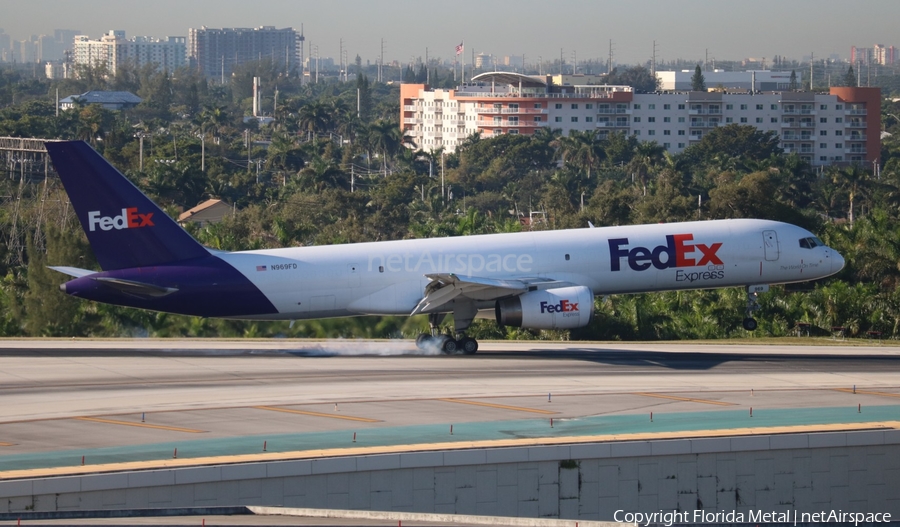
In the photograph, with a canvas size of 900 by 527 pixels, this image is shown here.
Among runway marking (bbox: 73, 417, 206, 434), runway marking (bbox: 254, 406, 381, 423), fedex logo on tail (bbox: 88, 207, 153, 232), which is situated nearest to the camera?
runway marking (bbox: 73, 417, 206, 434)

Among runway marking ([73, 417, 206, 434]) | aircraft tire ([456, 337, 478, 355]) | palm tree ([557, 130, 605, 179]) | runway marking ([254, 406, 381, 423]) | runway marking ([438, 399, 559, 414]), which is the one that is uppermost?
palm tree ([557, 130, 605, 179])

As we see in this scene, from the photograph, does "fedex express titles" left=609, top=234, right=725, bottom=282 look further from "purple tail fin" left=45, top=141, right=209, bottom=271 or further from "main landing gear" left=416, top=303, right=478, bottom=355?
"purple tail fin" left=45, top=141, right=209, bottom=271

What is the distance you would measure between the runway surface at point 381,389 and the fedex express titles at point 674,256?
307 centimetres

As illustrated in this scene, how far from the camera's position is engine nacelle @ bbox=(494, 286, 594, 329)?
3916 centimetres

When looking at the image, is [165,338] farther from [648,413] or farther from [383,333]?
[648,413]

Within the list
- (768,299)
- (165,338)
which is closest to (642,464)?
(165,338)

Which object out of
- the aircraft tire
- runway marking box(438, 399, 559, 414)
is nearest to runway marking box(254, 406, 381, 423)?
runway marking box(438, 399, 559, 414)

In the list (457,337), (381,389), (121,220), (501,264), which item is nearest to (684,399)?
(381,389)

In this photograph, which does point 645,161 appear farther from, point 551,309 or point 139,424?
point 139,424

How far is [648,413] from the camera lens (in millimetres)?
29188

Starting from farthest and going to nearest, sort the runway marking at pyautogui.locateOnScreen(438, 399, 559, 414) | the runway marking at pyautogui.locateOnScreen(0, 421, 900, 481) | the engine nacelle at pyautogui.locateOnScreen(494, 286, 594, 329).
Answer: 1. the engine nacelle at pyautogui.locateOnScreen(494, 286, 594, 329)
2. the runway marking at pyautogui.locateOnScreen(438, 399, 559, 414)
3. the runway marking at pyautogui.locateOnScreen(0, 421, 900, 481)

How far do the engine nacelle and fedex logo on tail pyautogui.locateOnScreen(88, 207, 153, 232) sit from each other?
1294 cm

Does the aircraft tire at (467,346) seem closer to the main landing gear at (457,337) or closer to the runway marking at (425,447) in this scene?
the main landing gear at (457,337)

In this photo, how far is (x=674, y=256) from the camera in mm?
41594
